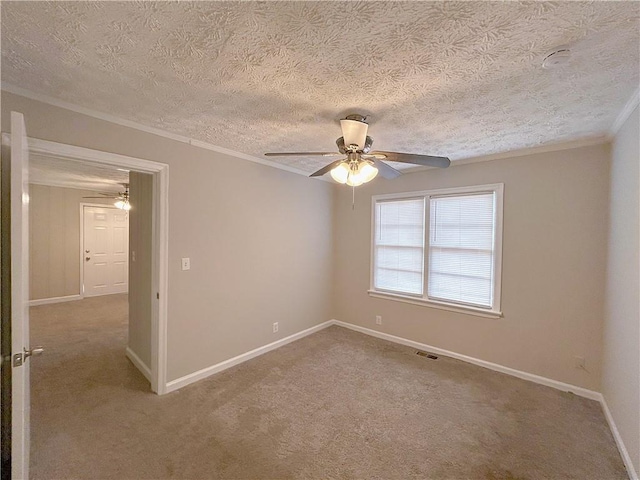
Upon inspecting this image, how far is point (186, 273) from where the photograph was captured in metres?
2.68

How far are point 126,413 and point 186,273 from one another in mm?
1215

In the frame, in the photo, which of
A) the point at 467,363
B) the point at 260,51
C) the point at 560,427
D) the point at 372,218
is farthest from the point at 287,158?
the point at 560,427

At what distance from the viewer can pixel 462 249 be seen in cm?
334

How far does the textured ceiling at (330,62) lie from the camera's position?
1.12 m

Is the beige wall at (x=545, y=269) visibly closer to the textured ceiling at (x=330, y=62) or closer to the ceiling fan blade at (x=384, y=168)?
the textured ceiling at (x=330, y=62)

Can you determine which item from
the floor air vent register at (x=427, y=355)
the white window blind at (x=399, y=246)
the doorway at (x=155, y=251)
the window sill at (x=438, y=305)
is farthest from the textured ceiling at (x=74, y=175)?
the floor air vent register at (x=427, y=355)

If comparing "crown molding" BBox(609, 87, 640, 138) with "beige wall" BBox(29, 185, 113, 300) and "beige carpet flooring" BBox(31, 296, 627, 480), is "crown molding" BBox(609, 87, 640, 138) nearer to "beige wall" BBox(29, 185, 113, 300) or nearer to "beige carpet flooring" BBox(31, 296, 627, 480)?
"beige carpet flooring" BBox(31, 296, 627, 480)

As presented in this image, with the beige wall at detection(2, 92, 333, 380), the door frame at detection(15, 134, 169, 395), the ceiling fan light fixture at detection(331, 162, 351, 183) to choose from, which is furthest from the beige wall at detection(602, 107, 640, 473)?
the door frame at detection(15, 134, 169, 395)

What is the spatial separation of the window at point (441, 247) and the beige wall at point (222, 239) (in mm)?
1098

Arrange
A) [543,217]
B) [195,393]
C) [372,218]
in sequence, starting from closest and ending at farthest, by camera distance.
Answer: [195,393], [543,217], [372,218]

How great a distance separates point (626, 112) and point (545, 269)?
1.49 meters

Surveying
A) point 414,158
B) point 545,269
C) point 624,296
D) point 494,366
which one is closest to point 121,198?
point 414,158

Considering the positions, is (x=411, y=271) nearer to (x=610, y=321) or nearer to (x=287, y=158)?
(x=610, y=321)

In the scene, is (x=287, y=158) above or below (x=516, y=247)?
above
